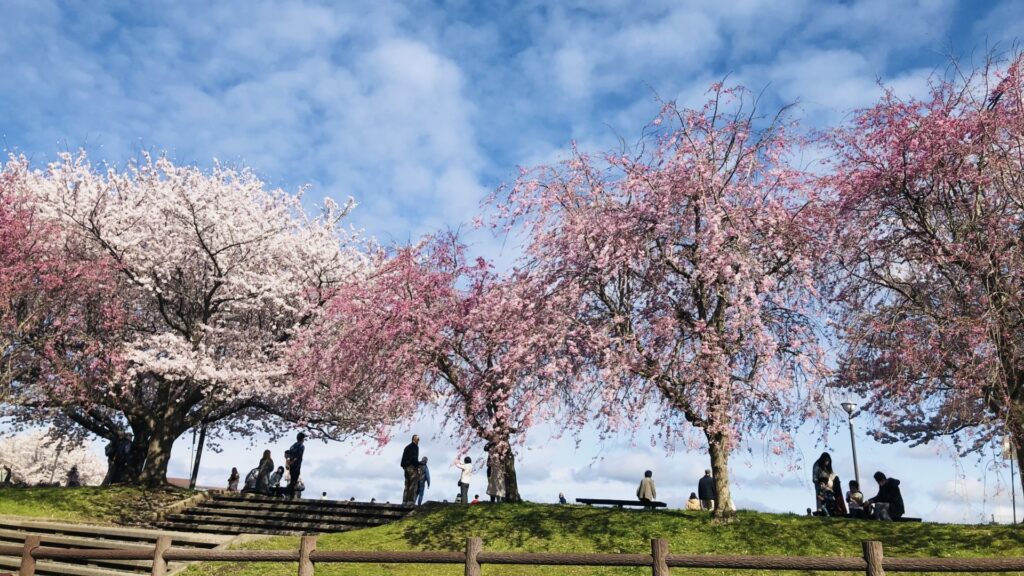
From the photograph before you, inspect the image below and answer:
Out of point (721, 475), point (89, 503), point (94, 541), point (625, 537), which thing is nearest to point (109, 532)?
point (94, 541)

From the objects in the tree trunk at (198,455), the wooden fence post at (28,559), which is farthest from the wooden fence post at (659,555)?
the tree trunk at (198,455)

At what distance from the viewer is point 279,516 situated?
1007 inches

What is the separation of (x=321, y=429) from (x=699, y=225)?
20285 mm

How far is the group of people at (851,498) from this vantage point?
20.9 m

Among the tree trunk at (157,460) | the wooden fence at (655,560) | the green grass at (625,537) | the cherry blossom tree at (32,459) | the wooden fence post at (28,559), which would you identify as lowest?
the wooden fence post at (28,559)

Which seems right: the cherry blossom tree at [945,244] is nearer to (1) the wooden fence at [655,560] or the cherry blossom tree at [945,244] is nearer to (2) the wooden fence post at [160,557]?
(1) the wooden fence at [655,560]

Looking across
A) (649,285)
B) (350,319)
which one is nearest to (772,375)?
(649,285)

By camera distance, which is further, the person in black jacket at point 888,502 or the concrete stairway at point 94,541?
the person in black jacket at point 888,502

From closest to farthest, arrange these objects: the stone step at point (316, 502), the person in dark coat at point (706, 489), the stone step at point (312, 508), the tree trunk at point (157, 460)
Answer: the person in dark coat at point (706, 489) < the stone step at point (312, 508) < the stone step at point (316, 502) < the tree trunk at point (157, 460)

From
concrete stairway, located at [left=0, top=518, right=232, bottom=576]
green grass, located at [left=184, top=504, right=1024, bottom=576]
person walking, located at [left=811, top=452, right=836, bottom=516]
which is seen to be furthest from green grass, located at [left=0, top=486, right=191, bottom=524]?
person walking, located at [left=811, top=452, right=836, bottom=516]

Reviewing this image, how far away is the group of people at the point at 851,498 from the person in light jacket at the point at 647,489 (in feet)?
15.8

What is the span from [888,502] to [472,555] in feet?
47.0

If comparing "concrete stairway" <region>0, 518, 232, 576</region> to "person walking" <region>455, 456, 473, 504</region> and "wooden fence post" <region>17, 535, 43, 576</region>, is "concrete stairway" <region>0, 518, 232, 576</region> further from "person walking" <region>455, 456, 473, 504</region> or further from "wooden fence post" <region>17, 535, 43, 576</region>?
"person walking" <region>455, 456, 473, 504</region>

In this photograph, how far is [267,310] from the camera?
31672 mm
